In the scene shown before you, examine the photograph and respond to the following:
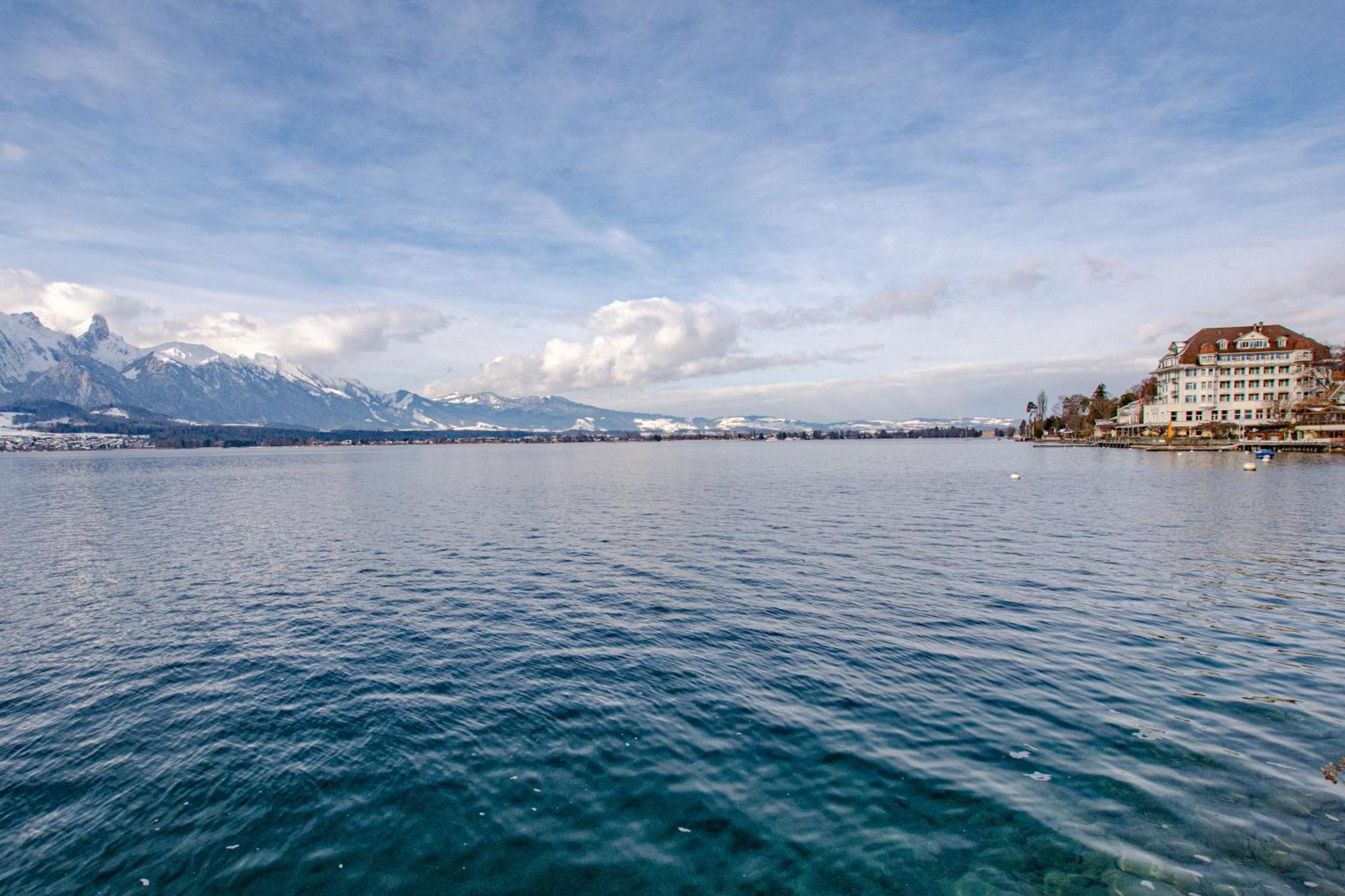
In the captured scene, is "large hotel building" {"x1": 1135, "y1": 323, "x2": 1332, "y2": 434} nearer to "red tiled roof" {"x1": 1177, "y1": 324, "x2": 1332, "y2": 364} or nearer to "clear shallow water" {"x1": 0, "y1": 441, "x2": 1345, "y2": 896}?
"red tiled roof" {"x1": 1177, "y1": 324, "x2": 1332, "y2": 364}

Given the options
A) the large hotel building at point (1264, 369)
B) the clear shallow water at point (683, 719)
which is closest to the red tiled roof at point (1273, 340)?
the large hotel building at point (1264, 369)

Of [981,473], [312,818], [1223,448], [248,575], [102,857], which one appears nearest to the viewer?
[102,857]

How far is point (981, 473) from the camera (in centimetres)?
13388

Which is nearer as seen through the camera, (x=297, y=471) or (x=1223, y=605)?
(x=1223, y=605)

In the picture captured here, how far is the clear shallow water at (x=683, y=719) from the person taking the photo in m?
14.5

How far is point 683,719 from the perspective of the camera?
21141mm

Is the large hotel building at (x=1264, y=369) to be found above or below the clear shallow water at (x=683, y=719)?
above

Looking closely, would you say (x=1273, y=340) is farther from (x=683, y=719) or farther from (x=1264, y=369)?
(x=683, y=719)

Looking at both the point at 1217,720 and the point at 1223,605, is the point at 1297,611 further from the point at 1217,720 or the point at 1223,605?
the point at 1217,720

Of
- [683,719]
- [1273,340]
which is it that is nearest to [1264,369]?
[1273,340]

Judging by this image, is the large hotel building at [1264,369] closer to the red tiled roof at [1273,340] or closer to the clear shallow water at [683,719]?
the red tiled roof at [1273,340]

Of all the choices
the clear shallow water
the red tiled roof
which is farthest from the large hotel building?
the clear shallow water

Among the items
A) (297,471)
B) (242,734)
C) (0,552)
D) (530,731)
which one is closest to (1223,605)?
(530,731)

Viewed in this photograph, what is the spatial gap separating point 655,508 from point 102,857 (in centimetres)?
6655
